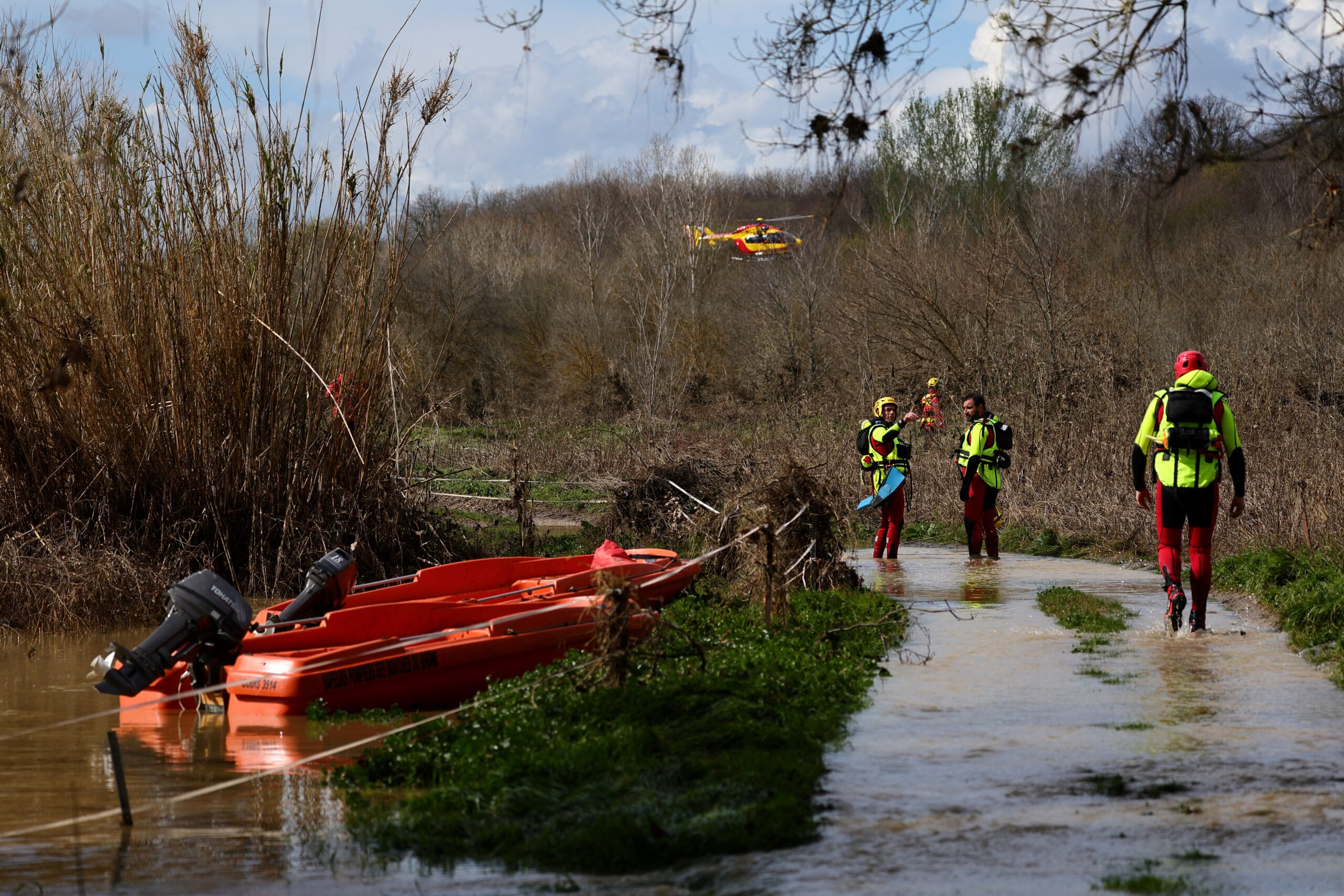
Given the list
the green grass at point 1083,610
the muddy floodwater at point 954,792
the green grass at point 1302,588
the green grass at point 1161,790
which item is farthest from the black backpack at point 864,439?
the green grass at point 1161,790

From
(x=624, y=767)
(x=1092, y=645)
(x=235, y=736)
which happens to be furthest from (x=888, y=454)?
(x=624, y=767)

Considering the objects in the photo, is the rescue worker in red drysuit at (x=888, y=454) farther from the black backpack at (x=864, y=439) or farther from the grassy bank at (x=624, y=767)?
the grassy bank at (x=624, y=767)

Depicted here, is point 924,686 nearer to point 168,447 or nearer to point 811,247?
point 168,447

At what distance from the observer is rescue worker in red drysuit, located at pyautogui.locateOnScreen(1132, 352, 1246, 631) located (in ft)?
34.8

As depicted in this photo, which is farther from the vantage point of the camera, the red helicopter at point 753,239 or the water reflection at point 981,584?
the red helicopter at point 753,239

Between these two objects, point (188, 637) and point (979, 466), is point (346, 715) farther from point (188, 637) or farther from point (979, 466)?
point (979, 466)

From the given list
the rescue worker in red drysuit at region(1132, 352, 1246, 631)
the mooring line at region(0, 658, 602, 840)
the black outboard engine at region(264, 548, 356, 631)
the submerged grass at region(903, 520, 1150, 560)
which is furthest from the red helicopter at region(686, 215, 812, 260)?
the mooring line at region(0, 658, 602, 840)

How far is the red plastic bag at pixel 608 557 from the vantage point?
484 inches

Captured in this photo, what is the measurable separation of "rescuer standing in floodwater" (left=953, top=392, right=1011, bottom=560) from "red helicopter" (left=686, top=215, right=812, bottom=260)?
29231 millimetres

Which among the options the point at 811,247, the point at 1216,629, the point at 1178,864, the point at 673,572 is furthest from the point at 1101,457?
the point at 811,247

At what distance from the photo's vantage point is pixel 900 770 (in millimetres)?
6859

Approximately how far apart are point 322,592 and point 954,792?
6.03 metres

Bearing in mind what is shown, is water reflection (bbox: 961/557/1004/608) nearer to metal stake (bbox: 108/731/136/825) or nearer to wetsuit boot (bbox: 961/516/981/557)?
wetsuit boot (bbox: 961/516/981/557)

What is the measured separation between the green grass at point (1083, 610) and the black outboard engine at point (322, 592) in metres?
6.12
